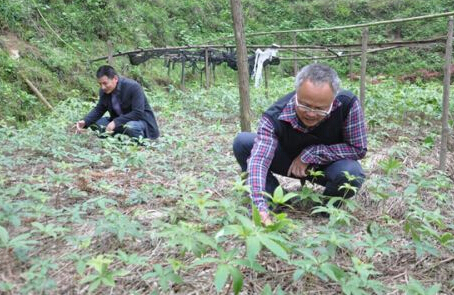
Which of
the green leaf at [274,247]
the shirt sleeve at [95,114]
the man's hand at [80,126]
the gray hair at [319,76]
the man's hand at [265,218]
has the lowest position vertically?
the man's hand at [80,126]

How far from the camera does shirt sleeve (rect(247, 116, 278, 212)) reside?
7.73 feet

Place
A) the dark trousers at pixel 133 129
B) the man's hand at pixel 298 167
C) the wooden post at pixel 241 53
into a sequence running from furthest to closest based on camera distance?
the dark trousers at pixel 133 129 < the wooden post at pixel 241 53 < the man's hand at pixel 298 167

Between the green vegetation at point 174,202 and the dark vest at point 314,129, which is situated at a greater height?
the dark vest at point 314,129

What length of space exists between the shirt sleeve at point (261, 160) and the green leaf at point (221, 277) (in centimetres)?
71

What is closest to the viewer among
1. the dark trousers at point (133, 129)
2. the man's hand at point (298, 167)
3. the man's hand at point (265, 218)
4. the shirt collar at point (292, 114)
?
the man's hand at point (265, 218)

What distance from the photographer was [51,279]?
1953mm

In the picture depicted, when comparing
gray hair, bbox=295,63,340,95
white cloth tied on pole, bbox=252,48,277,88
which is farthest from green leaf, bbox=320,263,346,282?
white cloth tied on pole, bbox=252,48,277,88

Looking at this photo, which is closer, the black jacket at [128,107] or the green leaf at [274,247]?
the green leaf at [274,247]

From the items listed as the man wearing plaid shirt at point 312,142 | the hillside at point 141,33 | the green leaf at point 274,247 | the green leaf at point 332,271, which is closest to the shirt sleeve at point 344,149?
the man wearing plaid shirt at point 312,142

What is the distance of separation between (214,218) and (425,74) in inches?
650

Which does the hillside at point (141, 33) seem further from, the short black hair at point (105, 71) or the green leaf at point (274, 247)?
the green leaf at point (274, 247)

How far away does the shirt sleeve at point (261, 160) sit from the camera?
2357 mm

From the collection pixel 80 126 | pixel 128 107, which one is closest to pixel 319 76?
pixel 128 107

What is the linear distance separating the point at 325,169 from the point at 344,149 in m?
0.17
